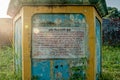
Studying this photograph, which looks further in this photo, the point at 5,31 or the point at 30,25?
the point at 5,31

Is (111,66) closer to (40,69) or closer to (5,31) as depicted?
(40,69)

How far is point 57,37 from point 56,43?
105 mm

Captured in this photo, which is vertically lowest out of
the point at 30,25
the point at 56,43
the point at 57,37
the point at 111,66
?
the point at 111,66

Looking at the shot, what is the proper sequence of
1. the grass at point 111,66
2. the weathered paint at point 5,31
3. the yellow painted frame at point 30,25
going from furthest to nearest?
the weathered paint at point 5,31, the grass at point 111,66, the yellow painted frame at point 30,25

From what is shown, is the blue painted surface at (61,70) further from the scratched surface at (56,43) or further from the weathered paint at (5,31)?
the weathered paint at (5,31)

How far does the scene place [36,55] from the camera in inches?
230

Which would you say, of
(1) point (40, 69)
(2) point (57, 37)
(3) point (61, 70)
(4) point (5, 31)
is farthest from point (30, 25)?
(4) point (5, 31)

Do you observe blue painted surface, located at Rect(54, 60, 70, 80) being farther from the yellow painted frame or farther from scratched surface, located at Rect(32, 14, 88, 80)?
the yellow painted frame

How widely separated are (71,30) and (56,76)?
2.76 ft

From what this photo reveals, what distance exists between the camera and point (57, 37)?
5.84 meters

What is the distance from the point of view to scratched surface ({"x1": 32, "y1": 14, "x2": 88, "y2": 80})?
5824 mm

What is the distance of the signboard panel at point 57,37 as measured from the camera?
5.82 m

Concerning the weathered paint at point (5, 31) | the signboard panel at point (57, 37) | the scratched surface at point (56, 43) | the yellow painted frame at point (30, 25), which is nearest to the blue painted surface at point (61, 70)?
the scratched surface at point (56, 43)

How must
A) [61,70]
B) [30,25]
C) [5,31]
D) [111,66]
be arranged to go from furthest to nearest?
[5,31]
[111,66]
[61,70]
[30,25]
